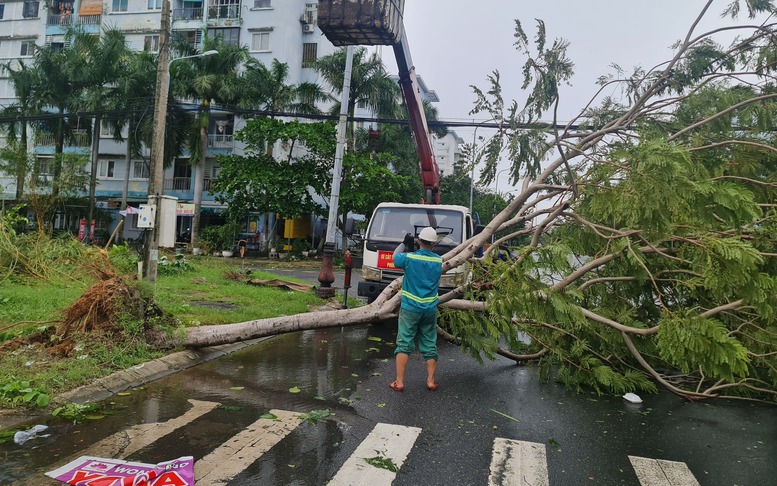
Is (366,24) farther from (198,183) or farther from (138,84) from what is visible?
(138,84)

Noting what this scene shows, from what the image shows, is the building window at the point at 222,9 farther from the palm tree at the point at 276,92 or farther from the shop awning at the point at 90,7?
the palm tree at the point at 276,92

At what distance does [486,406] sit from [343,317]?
224 centimetres

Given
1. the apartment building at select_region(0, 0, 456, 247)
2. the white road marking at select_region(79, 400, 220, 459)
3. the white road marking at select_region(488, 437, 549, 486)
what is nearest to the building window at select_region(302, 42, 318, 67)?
the apartment building at select_region(0, 0, 456, 247)

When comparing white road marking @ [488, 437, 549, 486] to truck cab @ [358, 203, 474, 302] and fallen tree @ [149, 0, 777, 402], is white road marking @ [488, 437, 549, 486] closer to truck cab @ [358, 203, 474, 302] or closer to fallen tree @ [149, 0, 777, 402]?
fallen tree @ [149, 0, 777, 402]

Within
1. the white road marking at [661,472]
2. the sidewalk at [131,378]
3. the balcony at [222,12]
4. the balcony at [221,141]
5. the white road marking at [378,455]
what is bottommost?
the sidewalk at [131,378]

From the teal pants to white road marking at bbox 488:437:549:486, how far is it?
61.5 inches

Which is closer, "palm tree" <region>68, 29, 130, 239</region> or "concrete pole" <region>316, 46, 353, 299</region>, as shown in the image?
"concrete pole" <region>316, 46, 353, 299</region>

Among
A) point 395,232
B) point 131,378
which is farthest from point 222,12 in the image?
point 131,378

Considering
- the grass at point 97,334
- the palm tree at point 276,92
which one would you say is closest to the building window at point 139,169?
the palm tree at point 276,92

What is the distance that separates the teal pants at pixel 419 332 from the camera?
5.80m

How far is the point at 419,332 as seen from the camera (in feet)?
19.8

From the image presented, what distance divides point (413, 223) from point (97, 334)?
222 inches

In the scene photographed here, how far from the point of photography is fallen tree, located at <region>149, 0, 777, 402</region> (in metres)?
4.65

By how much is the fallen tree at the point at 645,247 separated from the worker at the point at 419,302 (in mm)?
779
